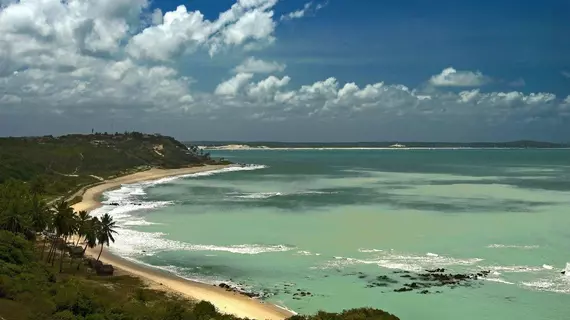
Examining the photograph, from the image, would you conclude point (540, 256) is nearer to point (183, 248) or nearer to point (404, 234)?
point (404, 234)

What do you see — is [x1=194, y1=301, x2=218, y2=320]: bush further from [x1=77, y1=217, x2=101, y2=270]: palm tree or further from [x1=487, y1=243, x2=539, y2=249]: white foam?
[x1=487, y1=243, x2=539, y2=249]: white foam

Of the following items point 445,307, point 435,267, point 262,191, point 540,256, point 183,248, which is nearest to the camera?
point 445,307

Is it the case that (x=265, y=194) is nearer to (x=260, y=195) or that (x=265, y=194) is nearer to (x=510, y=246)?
(x=260, y=195)

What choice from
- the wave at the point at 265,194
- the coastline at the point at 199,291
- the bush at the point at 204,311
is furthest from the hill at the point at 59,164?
the bush at the point at 204,311

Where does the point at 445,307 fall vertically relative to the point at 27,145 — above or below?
below

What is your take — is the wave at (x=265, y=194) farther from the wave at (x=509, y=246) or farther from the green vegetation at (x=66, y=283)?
the wave at (x=509, y=246)

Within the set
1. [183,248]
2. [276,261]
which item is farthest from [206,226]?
[276,261]

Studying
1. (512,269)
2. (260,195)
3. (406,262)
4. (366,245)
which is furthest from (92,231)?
(260,195)

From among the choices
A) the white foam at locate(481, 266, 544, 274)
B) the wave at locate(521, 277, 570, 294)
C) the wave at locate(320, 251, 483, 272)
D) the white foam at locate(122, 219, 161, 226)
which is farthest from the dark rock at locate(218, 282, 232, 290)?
the white foam at locate(122, 219, 161, 226)

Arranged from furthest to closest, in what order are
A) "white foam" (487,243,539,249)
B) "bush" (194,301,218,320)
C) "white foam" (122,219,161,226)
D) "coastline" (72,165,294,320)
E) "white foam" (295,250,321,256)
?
1. "white foam" (122,219,161,226)
2. "white foam" (487,243,539,249)
3. "white foam" (295,250,321,256)
4. "coastline" (72,165,294,320)
5. "bush" (194,301,218,320)
